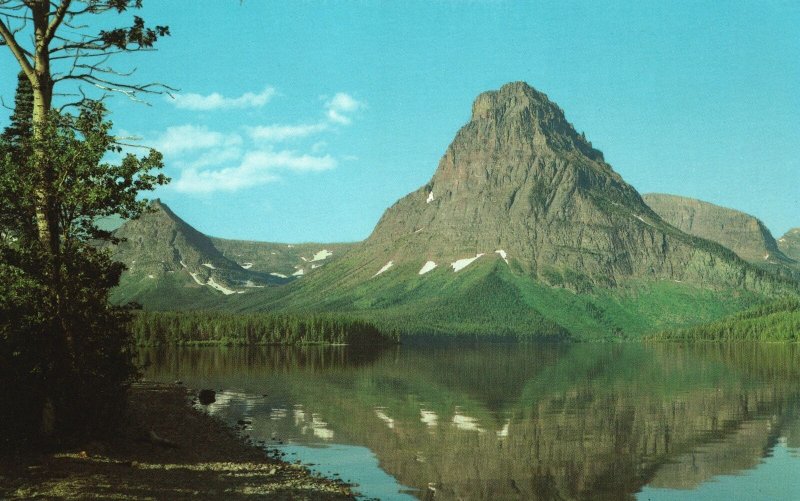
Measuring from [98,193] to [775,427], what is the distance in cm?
6187

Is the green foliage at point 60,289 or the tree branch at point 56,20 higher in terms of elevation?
the tree branch at point 56,20

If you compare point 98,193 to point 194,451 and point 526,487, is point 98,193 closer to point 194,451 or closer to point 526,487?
point 194,451

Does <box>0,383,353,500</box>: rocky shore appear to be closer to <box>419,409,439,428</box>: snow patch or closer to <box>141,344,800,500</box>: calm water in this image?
<box>141,344,800,500</box>: calm water

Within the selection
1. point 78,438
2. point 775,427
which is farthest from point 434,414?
point 78,438

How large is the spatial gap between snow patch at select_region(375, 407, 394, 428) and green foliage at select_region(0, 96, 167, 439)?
35517 mm

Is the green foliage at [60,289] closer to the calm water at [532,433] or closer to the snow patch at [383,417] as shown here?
the calm water at [532,433]

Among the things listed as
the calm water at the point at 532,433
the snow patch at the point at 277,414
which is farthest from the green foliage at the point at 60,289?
the snow patch at the point at 277,414

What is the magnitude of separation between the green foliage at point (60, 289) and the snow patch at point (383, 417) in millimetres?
35517

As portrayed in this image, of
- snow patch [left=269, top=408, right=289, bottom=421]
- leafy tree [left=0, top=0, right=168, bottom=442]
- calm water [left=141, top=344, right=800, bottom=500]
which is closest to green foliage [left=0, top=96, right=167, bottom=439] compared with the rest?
leafy tree [left=0, top=0, right=168, bottom=442]

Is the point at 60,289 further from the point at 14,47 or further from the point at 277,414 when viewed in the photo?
the point at 277,414

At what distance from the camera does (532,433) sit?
214 feet

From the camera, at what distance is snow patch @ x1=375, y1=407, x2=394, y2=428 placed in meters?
69.8

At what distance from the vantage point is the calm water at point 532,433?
45500mm

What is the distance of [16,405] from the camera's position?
35094mm
